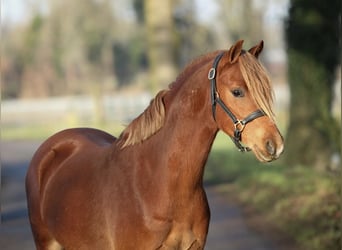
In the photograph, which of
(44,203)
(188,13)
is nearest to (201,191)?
(44,203)

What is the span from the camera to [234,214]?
10516mm

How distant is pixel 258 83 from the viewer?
13.0ft

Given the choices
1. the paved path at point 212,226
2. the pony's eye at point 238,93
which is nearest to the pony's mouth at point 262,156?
the pony's eye at point 238,93

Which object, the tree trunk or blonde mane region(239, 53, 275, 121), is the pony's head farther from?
the tree trunk

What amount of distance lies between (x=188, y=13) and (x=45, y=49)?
1357cm

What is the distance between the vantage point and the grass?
8.95 meters

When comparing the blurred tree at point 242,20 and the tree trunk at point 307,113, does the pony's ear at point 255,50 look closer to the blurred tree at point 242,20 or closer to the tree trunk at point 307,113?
the tree trunk at point 307,113

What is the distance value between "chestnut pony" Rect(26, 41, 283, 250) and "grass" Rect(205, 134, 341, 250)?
4653 millimetres

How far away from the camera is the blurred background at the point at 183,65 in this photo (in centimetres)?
1112

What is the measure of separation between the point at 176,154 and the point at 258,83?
65cm

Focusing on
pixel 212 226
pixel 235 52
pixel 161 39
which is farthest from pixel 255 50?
pixel 161 39

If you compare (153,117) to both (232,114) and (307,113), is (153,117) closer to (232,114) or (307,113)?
(232,114)

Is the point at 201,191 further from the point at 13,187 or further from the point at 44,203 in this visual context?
the point at 13,187

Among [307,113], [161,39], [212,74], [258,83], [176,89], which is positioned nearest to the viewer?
[258,83]
